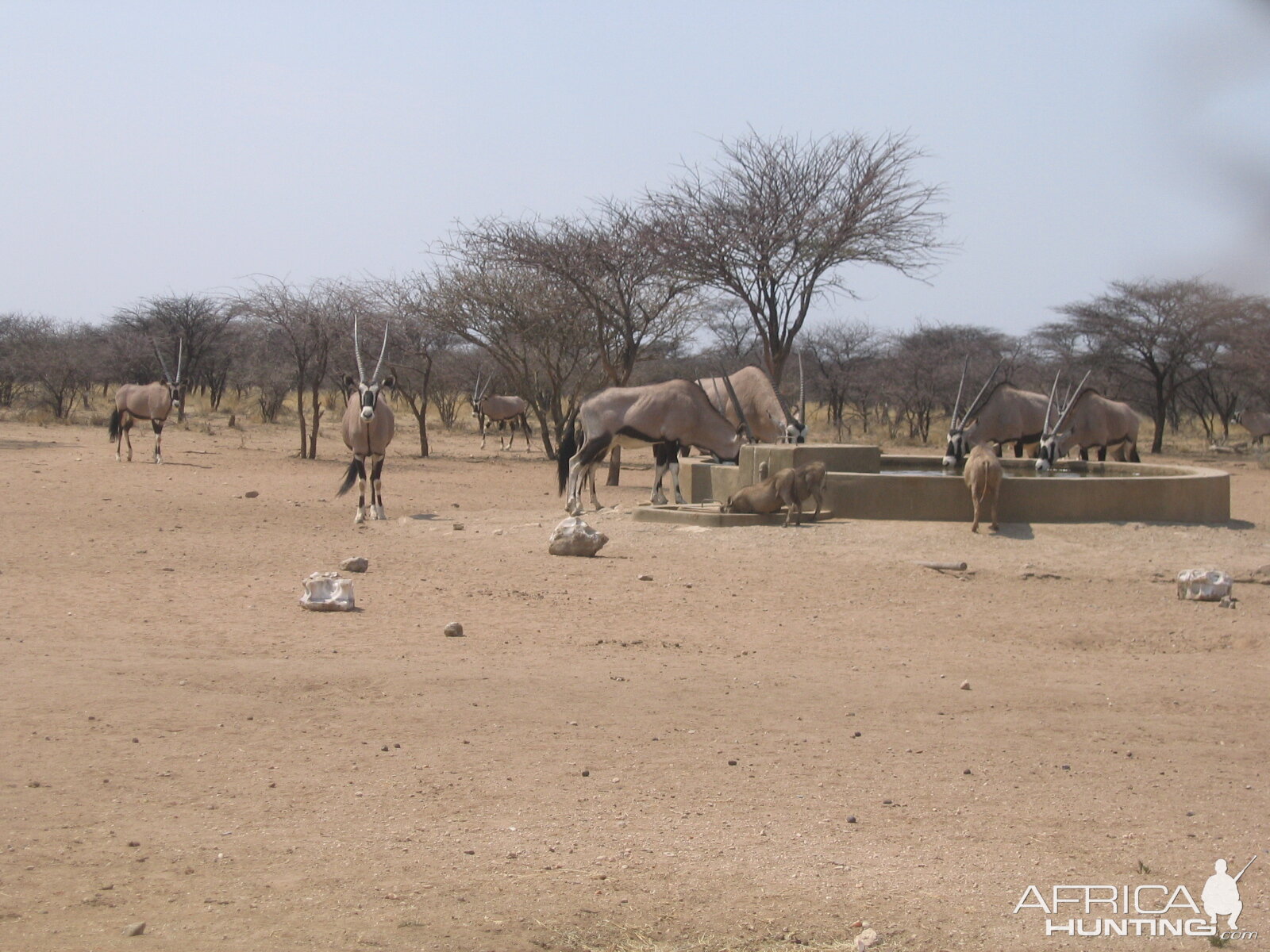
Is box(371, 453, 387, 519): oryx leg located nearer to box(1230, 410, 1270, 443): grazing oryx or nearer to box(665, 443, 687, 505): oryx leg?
box(665, 443, 687, 505): oryx leg

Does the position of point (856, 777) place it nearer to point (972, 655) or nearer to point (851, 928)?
point (851, 928)

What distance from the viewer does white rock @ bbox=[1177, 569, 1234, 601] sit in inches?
388

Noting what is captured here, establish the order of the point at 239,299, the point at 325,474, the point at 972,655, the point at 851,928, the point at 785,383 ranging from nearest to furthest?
the point at 851,928 → the point at 972,655 → the point at 325,474 → the point at 239,299 → the point at 785,383

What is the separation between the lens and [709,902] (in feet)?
13.2

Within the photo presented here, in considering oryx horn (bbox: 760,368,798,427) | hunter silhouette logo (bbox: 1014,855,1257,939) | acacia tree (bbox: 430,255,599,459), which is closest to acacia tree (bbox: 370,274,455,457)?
acacia tree (bbox: 430,255,599,459)

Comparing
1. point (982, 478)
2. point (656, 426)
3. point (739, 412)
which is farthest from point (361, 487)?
point (982, 478)

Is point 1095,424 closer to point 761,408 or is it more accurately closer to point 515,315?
point 761,408

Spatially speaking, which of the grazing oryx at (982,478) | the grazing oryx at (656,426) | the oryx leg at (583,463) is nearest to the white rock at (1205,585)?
the grazing oryx at (982,478)

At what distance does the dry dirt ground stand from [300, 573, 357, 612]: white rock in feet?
0.43

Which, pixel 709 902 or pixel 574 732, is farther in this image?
pixel 574 732

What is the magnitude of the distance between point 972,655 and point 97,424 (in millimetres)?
30711

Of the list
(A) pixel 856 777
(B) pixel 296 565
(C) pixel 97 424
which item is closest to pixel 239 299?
(C) pixel 97 424

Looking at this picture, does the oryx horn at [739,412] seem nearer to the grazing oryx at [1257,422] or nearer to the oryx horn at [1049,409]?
the oryx horn at [1049,409]

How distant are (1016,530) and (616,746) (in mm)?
7461
